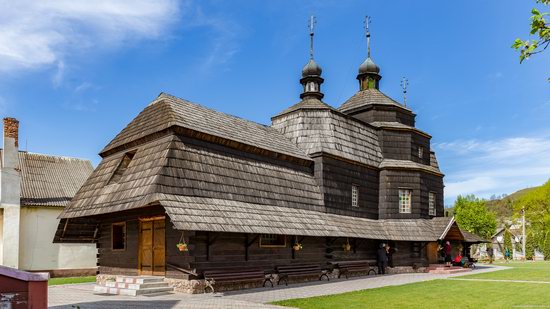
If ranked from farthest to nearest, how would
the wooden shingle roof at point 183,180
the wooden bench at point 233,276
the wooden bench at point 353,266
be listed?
1. the wooden bench at point 353,266
2. the wooden shingle roof at point 183,180
3. the wooden bench at point 233,276

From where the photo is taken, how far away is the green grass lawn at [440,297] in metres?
12.5

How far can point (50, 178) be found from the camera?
88.7ft

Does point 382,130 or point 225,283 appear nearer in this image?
point 225,283

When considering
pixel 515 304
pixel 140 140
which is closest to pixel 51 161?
pixel 140 140

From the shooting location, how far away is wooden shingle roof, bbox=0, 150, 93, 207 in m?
25.1

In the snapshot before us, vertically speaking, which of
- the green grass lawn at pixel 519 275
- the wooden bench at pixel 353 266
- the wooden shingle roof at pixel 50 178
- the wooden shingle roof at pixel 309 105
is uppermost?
the wooden shingle roof at pixel 309 105

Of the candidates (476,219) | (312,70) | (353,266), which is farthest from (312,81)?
(476,219)

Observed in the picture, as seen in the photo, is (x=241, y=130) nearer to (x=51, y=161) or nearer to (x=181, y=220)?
(x=181, y=220)

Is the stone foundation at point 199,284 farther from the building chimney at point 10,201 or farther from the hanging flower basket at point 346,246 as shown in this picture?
the building chimney at point 10,201

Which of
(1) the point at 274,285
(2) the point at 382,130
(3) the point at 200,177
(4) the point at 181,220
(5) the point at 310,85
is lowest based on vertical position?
(1) the point at 274,285

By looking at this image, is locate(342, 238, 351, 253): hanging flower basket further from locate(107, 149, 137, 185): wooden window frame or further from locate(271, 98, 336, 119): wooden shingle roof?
locate(107, 149, 137, 185): wooden window frame

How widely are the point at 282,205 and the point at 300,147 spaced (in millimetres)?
4893

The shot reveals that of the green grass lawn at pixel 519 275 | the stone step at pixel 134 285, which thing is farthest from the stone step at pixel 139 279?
the green grass lawn at pixel 519 275

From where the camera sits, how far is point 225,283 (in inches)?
642
